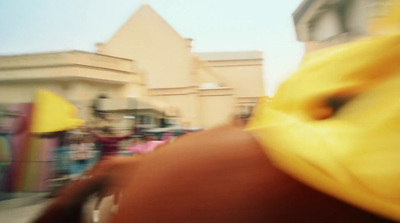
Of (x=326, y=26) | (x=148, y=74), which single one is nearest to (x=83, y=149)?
(x=326, y=26)

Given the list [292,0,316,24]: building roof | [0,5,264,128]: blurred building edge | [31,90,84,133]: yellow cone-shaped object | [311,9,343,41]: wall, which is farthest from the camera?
[0,5,264,128]: blurred building edge

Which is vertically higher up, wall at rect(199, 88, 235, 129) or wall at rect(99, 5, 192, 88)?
wall at rect(99, 5, 192, 88)

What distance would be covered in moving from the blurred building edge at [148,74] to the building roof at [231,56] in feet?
0.18

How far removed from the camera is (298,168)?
0.62 m

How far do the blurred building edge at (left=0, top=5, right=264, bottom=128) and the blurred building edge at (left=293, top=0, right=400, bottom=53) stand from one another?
36.5ft

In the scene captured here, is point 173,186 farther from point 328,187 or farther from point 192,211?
point 328,187

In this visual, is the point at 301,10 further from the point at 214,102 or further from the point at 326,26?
the point at 214,102

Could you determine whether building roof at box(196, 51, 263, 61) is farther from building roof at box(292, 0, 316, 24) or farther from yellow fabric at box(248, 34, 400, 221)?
yellow fabric at box(248, 34, 400, 221)

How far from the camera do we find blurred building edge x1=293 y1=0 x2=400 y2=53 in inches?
28.0

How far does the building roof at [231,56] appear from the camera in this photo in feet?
70.1

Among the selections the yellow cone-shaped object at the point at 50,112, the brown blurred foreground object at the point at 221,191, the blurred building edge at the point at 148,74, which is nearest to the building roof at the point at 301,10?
the brown blurred foreground object at the point at 221,191

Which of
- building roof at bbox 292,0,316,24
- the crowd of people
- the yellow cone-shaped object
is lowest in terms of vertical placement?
the crowd of people

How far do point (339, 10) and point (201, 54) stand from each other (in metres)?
20.5

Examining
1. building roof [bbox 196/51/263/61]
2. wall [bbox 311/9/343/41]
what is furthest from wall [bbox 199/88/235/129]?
wall [bbox 311/9/343/41]
